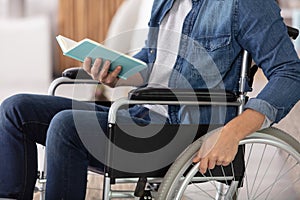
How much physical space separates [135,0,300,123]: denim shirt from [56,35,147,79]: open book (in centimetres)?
15

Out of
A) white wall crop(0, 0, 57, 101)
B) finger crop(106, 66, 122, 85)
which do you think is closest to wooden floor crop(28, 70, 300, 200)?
finger crop(106, 66, 122, 85)

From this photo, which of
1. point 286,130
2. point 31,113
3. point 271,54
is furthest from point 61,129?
point 286,130

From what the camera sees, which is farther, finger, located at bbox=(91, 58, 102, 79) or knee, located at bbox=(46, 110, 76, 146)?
finger, located at bbox=(91, 58, 102, 79)

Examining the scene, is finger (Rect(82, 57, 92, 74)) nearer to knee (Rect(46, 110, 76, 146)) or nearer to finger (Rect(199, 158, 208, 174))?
knee (Rect(46, 110, 76, 146))

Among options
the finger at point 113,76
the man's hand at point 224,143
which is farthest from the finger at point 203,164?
the finger at point 113,76

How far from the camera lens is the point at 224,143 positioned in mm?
1526

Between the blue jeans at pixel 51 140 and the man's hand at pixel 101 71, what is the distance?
10 cm

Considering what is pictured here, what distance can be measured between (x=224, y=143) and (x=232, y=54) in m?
0.27

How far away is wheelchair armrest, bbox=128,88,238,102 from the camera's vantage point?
5.02ft

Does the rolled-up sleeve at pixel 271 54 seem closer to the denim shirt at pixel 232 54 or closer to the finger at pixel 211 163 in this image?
the denim shirt at pixel 232 54

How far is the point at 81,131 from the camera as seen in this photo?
162 centimetres

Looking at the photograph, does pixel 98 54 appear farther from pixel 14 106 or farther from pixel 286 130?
pixel 286 130

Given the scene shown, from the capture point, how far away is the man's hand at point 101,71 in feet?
5.71

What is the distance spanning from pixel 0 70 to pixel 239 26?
3022 millimetres
